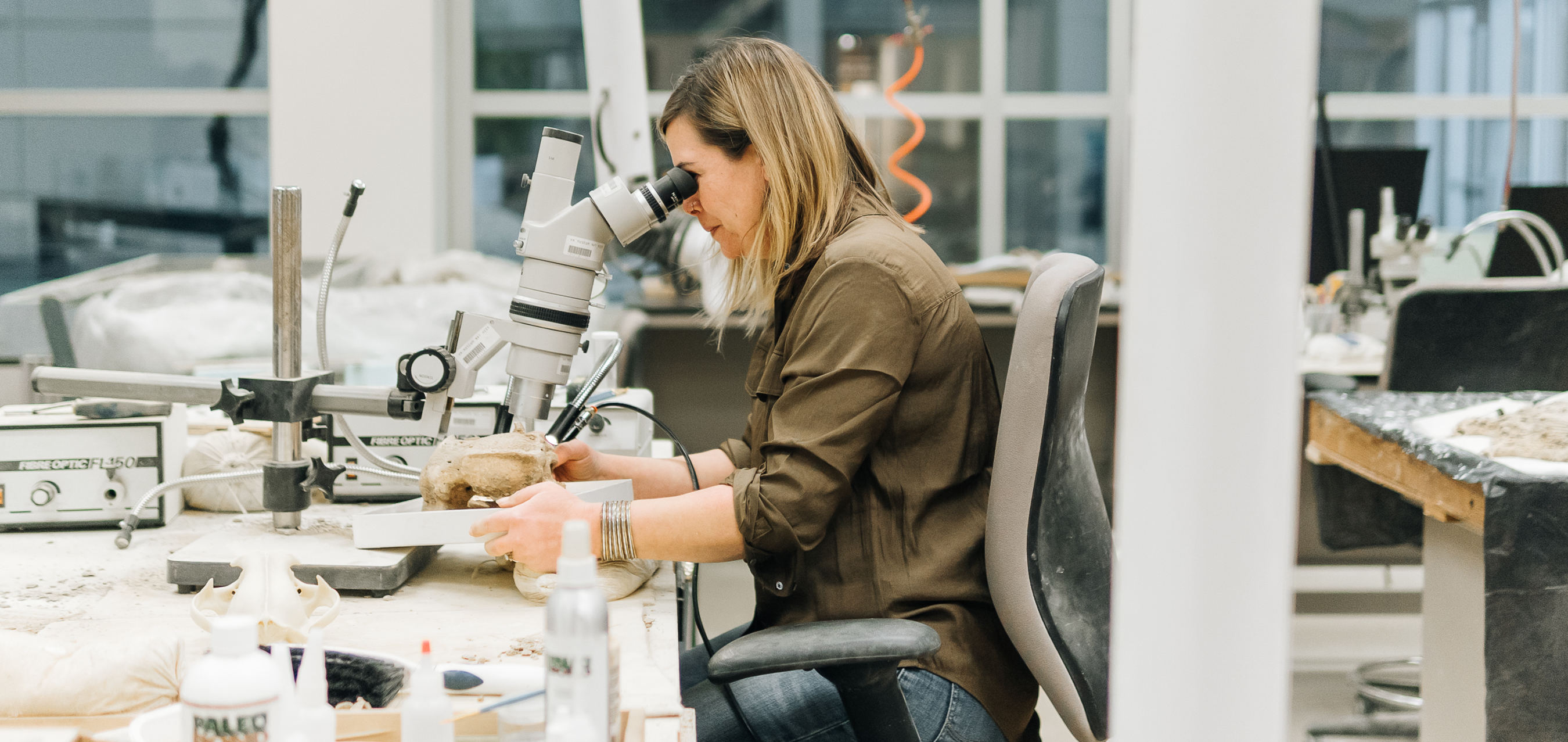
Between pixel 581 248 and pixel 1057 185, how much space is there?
3.71 meters

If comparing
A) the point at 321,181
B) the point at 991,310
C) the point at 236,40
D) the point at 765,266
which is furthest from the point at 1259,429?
the point at 236,40

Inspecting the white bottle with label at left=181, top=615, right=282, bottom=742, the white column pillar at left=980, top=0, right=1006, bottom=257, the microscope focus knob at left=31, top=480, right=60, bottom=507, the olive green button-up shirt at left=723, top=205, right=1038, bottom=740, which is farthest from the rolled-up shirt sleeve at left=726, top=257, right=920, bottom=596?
the white column pillar at left=980, top=0, right=1006, bottom=257

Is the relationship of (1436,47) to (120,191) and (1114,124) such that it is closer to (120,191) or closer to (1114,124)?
(1114,124)

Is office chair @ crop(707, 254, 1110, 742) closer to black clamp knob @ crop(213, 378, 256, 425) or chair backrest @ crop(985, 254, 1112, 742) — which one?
chair backrest @ crop(985, 254, 1112, 742)

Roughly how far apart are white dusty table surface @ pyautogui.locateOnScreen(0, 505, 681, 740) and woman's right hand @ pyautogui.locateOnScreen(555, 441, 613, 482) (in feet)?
0.48

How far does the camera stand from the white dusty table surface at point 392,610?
1.07 meters

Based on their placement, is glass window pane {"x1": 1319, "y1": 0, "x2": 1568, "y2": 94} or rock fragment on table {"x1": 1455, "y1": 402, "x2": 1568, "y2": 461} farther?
glass window pane {"x1": 1319, "y1": 0, "x2": 1568, "y2": 94}

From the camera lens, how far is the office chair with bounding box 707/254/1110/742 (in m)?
1.18

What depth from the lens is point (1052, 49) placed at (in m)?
4.55

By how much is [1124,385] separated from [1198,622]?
8 centimetres

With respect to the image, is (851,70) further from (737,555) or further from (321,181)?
(737,555)

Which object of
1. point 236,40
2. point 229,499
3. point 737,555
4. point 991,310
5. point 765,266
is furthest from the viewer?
point 236,40

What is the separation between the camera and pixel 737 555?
4.11 feet

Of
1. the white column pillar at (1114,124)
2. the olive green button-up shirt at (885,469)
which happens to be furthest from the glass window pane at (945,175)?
the olive green button-up shirt at (885,469)
